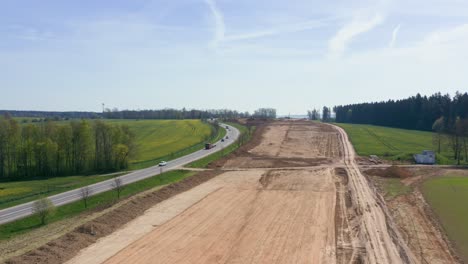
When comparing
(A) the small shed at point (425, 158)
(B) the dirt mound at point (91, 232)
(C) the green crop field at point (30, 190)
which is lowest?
(C) the green crop field at point (30, 190)

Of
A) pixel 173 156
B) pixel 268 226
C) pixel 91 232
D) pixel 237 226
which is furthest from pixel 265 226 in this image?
pixel 173 156

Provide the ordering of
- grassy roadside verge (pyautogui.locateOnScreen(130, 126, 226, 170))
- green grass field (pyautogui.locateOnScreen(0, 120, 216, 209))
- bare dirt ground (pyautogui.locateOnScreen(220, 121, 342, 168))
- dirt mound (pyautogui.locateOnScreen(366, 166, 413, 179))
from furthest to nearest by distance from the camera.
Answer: grassy roadside verge (pyautogui.locateOnScreen(130, 126, 226, 170)) < bare dirt ground (pyautogui.locateOnScreen(220, 121, 342, 168)) < dirt mound (pyautogui.locateOnScreen(366, 166, 413, 179)) < green grass field (pyautogui.locateOnScreen(0, 120, 216, 209))

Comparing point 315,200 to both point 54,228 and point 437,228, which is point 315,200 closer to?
point 437,228

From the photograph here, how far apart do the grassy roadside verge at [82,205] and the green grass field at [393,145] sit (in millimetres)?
43364

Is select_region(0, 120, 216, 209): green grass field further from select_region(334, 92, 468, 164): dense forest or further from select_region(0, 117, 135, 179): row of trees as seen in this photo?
select_region(334, 92, 468, 164): dense forest

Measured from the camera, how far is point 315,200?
45.7 metres

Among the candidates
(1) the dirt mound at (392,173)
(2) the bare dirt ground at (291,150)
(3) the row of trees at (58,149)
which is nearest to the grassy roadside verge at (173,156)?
(3) the row of trees at (58,149)

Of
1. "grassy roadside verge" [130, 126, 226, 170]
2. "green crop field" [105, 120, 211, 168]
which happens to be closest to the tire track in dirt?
"grassy roadside verge" [130, 126, 226, 170]

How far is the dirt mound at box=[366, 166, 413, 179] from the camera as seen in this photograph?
62.8 m

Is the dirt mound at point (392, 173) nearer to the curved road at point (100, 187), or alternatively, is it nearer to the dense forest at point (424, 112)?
the curved road at point (100, 187)

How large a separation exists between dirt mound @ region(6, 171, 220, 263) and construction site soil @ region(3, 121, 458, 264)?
2.4 inches

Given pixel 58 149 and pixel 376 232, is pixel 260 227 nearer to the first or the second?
pixel 376 232

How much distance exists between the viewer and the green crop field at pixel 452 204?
33094 millimetres

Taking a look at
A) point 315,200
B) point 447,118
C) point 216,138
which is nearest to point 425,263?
point 315,200
